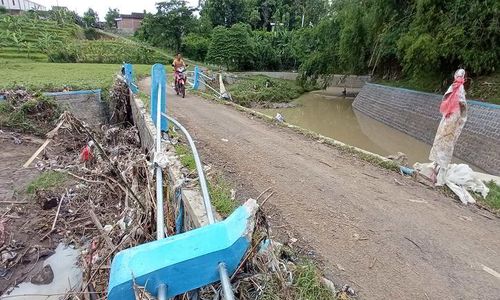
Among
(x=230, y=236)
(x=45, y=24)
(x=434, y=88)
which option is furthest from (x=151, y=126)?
(x=45, y=24)

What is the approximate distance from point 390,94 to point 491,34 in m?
6.83

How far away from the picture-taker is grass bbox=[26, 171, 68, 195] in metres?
7.03

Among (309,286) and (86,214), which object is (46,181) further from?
(309,286)

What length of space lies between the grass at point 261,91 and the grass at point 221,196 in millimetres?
16707

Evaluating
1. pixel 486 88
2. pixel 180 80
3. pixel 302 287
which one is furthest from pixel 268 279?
pixel 486 88

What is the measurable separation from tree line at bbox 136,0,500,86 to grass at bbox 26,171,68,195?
1200 centimetres

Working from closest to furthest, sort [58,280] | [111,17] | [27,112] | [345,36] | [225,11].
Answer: [58,280], [27,112], [345,36], [225,11], [111,17]

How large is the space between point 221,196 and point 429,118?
477 inches

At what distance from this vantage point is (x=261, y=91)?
24.4 metres

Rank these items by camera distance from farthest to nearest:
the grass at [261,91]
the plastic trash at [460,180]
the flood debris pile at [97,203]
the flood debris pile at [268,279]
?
the grass at [261,91]
the plastic trash at [460,180]
the flood debris pile at [97,203]
the flood debris pile at [268,279]

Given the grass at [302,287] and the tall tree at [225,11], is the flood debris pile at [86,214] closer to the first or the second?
the grass at [302,287]

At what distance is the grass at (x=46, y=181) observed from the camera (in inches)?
277

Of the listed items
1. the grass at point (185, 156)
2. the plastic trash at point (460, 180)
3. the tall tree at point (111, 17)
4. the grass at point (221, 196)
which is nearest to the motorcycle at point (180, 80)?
the grass at point (185, 156)

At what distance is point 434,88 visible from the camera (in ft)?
Answer: 50.2
